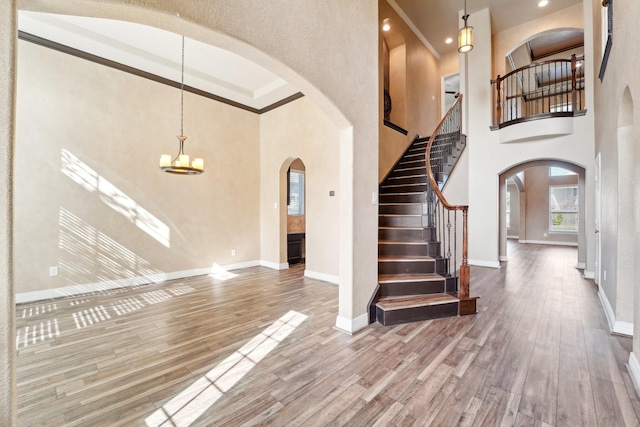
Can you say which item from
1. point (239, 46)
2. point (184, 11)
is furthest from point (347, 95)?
point (184, 11)

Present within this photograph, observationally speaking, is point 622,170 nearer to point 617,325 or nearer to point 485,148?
point 617,325

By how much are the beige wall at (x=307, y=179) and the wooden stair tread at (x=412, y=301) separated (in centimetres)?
173

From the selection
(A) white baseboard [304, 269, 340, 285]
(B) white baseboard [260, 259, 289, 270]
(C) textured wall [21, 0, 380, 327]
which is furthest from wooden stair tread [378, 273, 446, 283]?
(B) white baseboard [260, 259, 289, 270]

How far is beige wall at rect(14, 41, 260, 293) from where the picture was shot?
3.89m

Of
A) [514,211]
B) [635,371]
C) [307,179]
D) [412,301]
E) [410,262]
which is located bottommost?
[635,371]

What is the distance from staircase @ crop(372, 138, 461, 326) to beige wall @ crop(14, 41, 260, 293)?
11.9 ft

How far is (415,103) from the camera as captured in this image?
282 inches

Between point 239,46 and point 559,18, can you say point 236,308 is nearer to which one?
point 239,46

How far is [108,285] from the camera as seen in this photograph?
14.6 feet

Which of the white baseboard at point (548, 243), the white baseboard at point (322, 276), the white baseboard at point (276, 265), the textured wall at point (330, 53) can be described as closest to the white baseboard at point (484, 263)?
the white baseboard at point (322, 276)

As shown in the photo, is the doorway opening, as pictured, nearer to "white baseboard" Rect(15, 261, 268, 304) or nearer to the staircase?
"white baseboard" Rect(15, 261, 268, 304)

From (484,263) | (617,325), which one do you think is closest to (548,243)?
(484,263)

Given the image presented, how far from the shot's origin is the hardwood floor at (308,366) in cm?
175

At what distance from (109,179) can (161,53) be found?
232 centimetres
